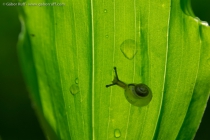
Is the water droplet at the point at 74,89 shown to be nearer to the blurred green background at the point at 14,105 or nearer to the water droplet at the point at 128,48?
the water droplet at the point at 128,48

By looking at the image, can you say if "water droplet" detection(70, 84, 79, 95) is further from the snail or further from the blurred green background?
the blurred green background

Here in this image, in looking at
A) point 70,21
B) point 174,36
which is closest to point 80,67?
point 70,21

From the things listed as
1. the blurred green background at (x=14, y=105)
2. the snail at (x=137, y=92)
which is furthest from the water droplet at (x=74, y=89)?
the blurred green background at (x=14, y=105)

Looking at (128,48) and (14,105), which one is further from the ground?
(128,48)

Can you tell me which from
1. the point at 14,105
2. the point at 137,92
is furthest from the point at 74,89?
the point at 14,105

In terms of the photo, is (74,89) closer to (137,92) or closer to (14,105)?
(137,92)

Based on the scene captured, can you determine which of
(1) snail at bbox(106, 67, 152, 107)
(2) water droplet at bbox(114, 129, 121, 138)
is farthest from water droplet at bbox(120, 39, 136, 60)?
(2) water droplet at bbox(114, 129, 121, 138)
